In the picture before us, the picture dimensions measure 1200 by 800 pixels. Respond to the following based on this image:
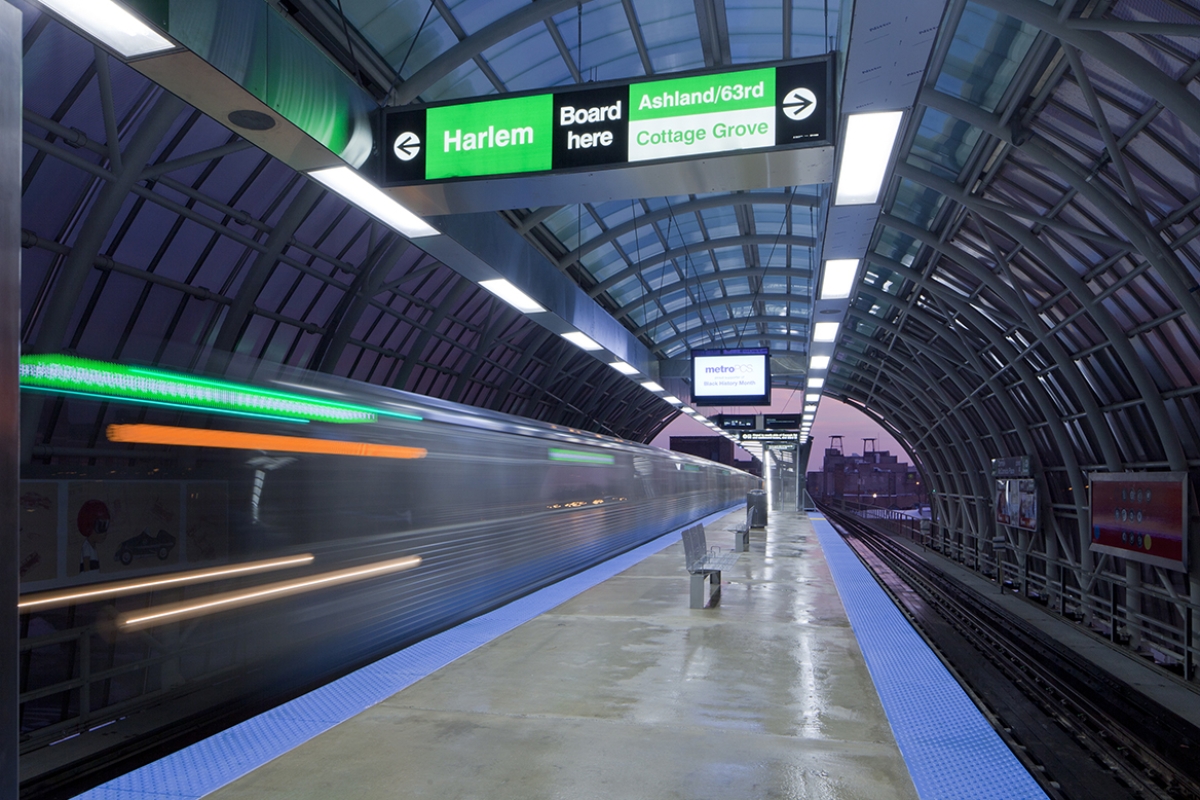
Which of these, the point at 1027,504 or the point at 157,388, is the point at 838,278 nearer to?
the point at 157,388

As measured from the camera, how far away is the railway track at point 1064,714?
25.6 ft

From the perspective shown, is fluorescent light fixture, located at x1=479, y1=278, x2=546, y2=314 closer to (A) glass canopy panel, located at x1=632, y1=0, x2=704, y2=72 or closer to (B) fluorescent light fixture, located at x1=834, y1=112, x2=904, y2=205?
(B) fluorescent light fixture, located at x1=834, y1=112, x2=904, y2=205

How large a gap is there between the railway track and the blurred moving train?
448 cm

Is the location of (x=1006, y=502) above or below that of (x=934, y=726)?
above

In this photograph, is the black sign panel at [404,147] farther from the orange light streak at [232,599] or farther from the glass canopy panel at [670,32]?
the glass canopy panel at [670,32]

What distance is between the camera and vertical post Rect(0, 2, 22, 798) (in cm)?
167

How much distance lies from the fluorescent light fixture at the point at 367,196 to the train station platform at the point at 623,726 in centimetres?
338

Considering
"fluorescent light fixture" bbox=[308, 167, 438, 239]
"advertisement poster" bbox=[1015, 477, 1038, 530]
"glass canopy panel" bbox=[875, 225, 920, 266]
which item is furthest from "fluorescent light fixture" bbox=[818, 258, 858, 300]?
"advertisement poster" bbox=[1015, 477, 1038, 530]

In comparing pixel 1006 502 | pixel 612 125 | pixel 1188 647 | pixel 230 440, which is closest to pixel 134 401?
pixel 230 440

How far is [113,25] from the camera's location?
362 cm

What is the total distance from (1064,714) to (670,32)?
1150 centimetres

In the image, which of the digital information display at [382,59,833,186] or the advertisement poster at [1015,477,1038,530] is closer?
the digital information display at [382,59,833,186]

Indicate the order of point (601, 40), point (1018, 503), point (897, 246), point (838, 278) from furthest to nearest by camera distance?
point (1018, 503)
point (897, 246)
point (601, 40)
point (838, 278)

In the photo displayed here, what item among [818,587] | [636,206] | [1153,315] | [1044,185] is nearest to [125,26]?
[818,587]
